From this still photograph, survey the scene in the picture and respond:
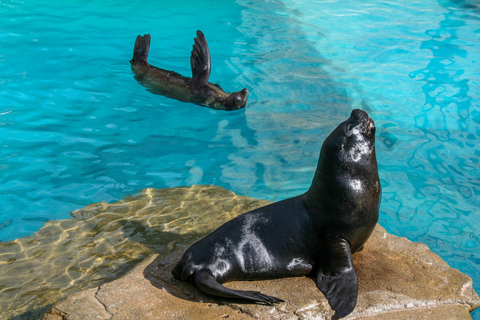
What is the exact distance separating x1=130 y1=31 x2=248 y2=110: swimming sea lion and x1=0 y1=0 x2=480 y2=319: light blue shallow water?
196 mm

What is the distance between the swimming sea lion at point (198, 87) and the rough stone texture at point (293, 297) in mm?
4713

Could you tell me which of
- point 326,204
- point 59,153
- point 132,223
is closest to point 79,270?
point 132,223

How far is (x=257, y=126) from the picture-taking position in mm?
7754

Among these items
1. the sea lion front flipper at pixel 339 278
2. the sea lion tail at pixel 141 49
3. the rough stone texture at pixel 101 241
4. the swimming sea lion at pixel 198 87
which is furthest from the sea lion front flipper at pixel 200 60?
the sea lion front flipper at pixel 339 278

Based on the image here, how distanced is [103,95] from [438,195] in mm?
5635

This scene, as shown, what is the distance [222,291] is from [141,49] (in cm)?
679

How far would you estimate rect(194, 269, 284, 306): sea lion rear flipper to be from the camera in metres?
3.04

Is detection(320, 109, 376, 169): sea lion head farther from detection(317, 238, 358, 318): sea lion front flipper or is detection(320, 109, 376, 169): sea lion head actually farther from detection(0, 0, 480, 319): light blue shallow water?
detection(0, 0, 480, 319): light blue shallow water

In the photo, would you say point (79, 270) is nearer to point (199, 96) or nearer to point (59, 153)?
point (59, 153)

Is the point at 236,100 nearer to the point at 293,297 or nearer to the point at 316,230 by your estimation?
the point at 316,230

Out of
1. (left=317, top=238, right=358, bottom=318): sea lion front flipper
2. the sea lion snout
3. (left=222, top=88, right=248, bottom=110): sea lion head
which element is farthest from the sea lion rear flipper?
(left=222, top=88, right=248, bottom=110): sea lion head

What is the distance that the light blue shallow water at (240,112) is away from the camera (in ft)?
19.6

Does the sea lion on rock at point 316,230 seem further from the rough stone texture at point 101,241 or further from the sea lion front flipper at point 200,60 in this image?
the sea lion front flipper at point 200,60

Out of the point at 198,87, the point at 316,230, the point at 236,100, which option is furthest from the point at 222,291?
the point at 198,87
